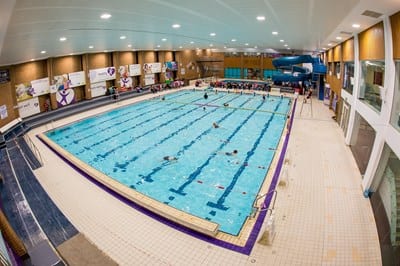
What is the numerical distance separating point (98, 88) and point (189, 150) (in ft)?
40.3

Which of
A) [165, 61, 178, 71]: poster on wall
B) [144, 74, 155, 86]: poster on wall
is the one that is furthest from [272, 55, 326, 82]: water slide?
[144, 74, 155, 86]: poster on wall

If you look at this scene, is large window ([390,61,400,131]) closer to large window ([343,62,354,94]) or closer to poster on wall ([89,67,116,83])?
large window ([343,62,354,94])

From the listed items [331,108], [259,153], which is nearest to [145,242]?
[259,153]

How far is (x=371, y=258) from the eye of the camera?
12.8 ft

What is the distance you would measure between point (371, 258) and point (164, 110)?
13.1m

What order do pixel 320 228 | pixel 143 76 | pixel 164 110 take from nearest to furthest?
1. pixel 320 228
2. pixel 164 110
3. pixel 143 76

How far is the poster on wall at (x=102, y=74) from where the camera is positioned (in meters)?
17.5

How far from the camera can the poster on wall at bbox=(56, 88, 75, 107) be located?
1530 cm

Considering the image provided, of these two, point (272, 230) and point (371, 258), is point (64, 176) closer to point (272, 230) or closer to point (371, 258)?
point (272, 230)

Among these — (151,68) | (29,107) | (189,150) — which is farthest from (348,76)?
(151,68)

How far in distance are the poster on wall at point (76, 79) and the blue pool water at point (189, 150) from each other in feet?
12.2

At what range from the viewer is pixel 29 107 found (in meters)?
13.3

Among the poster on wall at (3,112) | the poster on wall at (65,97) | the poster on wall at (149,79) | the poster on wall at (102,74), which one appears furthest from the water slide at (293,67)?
the poster on wall at (3,112)

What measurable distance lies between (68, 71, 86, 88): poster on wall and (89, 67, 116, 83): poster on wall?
24.7 inches
